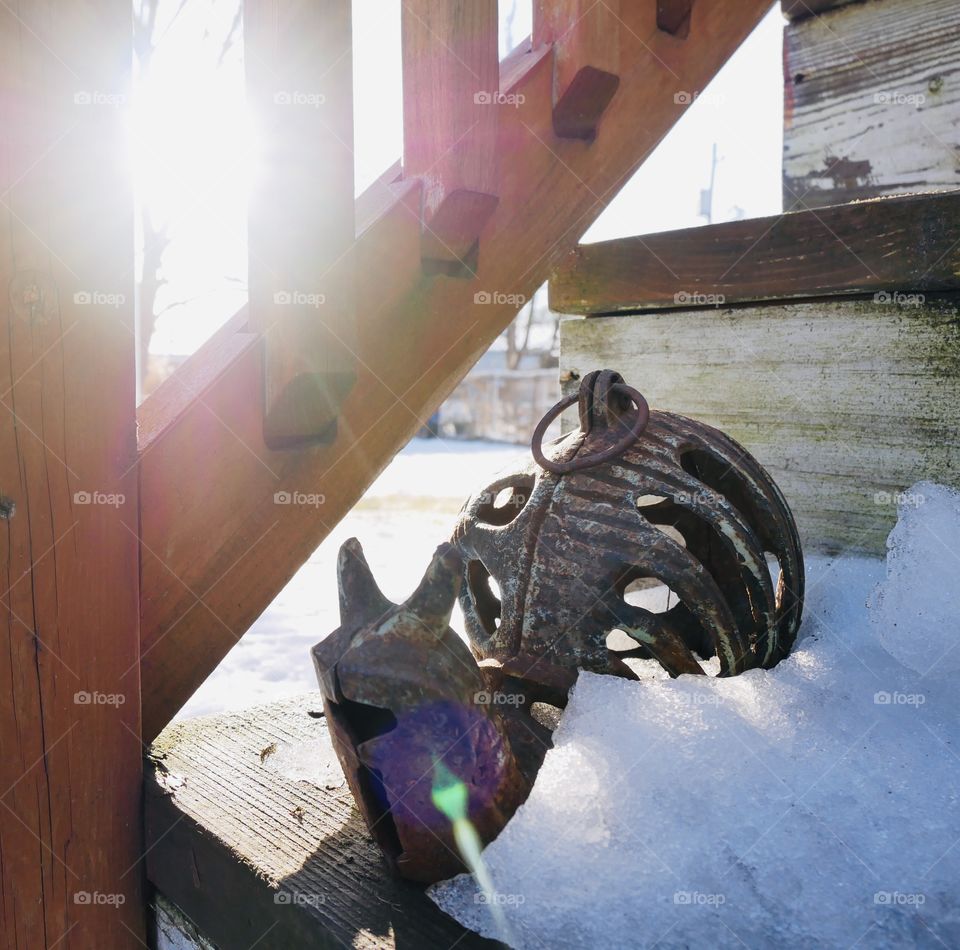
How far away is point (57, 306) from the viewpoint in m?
1.52

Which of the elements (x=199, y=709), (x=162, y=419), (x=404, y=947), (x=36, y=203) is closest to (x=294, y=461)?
(x=162, y=419)

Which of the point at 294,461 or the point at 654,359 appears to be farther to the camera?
the point at 654,359

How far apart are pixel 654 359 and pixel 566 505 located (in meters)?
1.15

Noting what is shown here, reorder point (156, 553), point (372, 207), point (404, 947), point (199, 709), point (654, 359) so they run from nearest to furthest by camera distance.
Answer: point (404, 947) < point (156, 553) < point (372, 207) < point (654, 359) < point (199, 709)

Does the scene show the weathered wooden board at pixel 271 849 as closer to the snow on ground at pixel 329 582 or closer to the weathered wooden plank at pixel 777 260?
the snow on ground at pixel 329 582

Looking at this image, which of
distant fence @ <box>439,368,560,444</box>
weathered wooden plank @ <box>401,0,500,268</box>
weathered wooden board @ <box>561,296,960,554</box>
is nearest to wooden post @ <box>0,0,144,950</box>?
weathered wooden plank @ <box>401,0,500,268</box>

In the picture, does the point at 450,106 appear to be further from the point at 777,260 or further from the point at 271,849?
the point at 271,849

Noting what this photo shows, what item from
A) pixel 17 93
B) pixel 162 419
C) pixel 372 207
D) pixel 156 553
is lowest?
pixel 156 553

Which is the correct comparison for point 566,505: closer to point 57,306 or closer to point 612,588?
point 612,588

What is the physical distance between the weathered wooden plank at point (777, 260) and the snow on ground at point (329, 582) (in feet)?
2.34

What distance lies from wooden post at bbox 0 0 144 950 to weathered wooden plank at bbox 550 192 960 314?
4.31ft

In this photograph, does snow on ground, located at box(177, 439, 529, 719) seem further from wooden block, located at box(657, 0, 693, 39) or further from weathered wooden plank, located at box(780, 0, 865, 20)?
weathered wooden plank, located at box(780, 0, 865, 20)

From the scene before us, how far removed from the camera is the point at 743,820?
1192 mm

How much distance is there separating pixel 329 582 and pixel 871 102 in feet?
14.9
